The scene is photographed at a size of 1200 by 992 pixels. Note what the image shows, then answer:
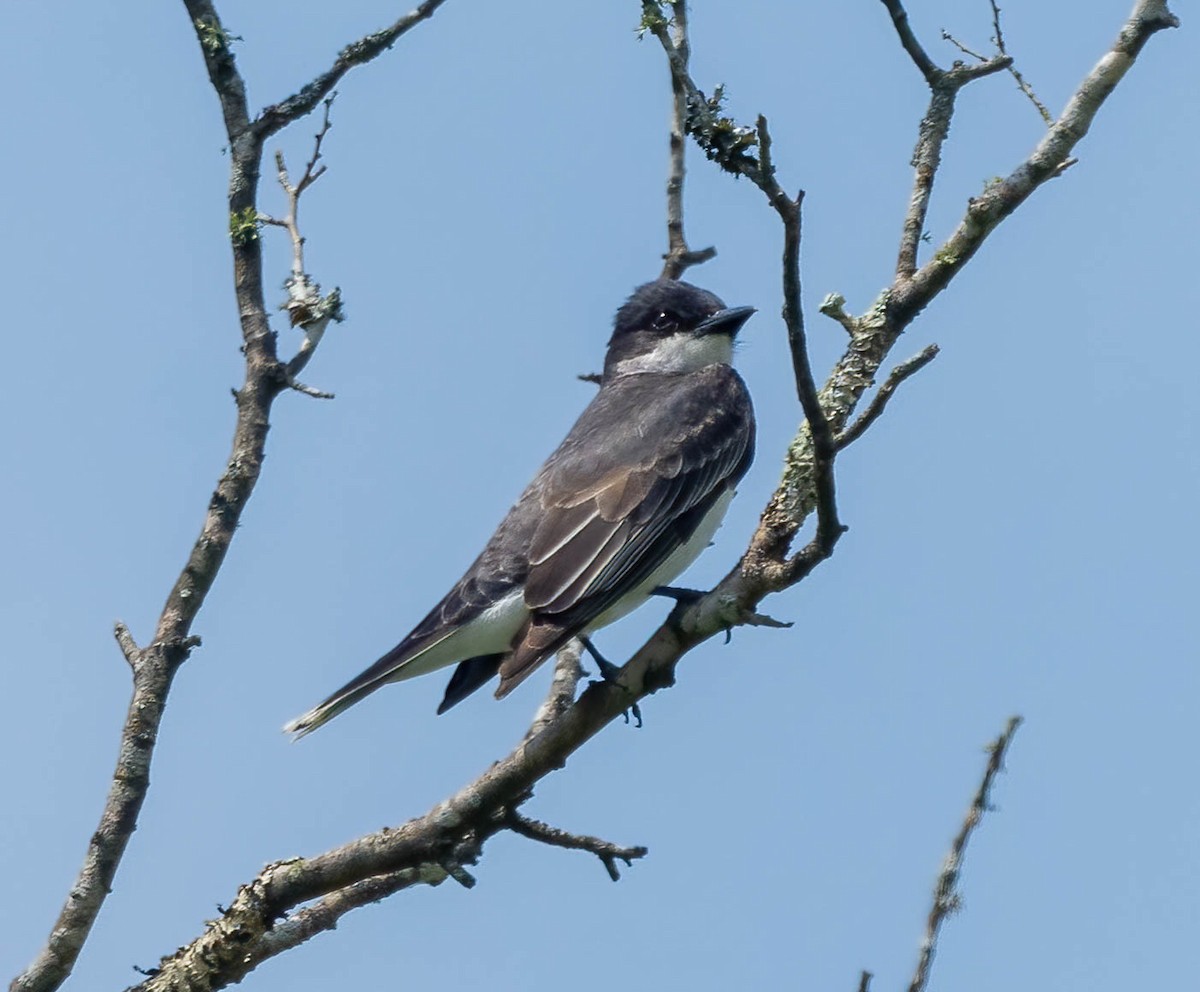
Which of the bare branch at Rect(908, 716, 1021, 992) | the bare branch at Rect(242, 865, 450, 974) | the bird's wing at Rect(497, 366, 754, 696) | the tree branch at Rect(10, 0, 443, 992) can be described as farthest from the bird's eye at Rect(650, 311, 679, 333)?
the bare branch at Rect(908, 716, 1021, 992)

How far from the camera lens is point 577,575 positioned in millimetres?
7688

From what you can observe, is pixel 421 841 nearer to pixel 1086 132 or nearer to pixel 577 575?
pixel 577 575

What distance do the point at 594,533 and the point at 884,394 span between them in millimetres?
2855

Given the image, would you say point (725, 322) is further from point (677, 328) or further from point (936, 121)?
point (936, 121)

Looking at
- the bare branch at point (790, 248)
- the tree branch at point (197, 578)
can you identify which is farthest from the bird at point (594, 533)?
the bare branch at point (790, 248)

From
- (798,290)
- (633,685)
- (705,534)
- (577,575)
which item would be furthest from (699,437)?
(798,290)

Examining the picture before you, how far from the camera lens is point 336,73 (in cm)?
714

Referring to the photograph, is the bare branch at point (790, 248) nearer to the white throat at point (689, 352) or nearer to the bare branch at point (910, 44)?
the bare branch at point (910, 44)

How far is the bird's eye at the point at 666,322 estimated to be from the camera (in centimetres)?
998

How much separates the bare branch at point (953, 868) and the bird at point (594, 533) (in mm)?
2823

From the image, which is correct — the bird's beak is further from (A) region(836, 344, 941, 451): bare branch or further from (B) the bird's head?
(A) region(836, 344, 941, 451): bare branch

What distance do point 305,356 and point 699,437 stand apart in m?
2.60

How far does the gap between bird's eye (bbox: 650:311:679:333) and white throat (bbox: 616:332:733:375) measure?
62mm

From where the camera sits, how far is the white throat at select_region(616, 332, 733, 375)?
32.2ft
